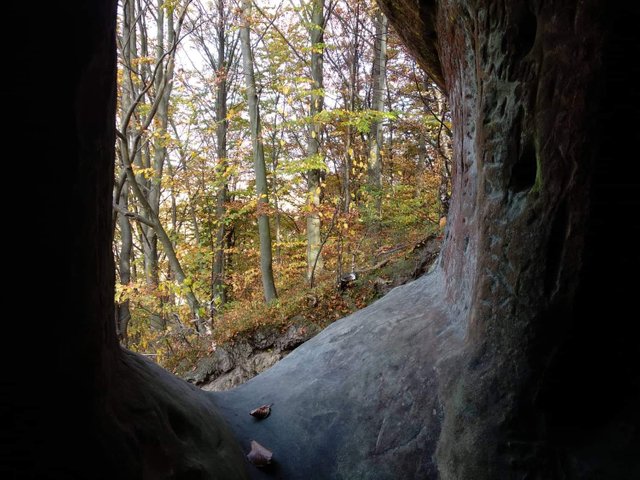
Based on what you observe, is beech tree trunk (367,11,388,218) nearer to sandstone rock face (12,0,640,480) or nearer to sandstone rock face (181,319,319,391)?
sandstone rock face (181,319,319,391)

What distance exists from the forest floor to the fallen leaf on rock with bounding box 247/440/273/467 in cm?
416

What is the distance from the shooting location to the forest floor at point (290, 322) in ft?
24.0

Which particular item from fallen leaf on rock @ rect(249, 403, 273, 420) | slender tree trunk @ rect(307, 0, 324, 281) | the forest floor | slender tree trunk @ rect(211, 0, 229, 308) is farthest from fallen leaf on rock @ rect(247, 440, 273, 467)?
slender tree trunk @ rect(211, 0, 229, 308)

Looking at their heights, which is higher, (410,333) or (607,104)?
(607,104)

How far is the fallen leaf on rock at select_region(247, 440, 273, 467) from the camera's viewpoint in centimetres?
290

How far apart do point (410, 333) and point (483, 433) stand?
1.18 m

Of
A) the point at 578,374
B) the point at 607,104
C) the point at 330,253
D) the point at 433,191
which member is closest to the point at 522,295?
the point at 578,374

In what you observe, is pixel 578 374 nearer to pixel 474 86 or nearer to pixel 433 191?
pixel 474 86

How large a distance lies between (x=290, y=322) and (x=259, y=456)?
4.64 m

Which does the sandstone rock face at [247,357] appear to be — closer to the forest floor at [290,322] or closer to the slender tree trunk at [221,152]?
the forest floor at [290,322]

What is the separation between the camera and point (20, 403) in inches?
56.1

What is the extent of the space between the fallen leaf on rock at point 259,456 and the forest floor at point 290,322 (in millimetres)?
4157

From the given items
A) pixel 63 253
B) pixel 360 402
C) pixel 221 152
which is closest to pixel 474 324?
pixel 360 402

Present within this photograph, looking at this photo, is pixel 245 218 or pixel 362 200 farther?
pixel 245 218
